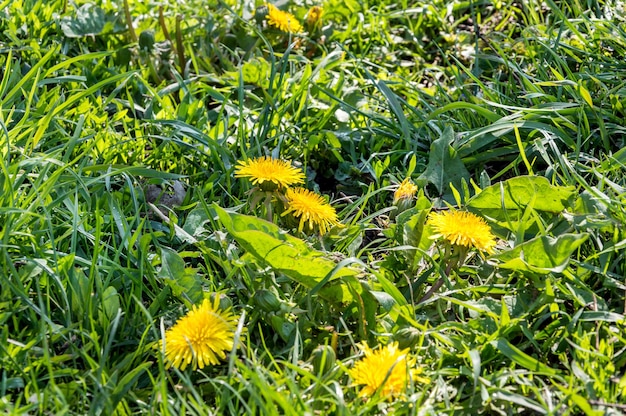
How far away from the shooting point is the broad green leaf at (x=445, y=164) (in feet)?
7.62

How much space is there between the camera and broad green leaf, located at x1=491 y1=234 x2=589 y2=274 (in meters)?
1.73

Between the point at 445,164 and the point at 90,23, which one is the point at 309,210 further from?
the point at 90,23

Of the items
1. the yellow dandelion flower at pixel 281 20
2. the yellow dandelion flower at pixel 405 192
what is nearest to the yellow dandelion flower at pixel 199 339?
the yellow dandelion flower at pixel 405 192

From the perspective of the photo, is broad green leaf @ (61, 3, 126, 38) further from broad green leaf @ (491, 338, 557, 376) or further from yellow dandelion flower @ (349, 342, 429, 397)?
broad green leaf @ (491, 338, 557, 376)

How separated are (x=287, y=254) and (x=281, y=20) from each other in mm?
1449

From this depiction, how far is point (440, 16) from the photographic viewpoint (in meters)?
3.27

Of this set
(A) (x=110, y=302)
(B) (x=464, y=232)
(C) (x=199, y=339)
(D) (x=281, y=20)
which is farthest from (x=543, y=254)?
(D) (x=281, y=20)

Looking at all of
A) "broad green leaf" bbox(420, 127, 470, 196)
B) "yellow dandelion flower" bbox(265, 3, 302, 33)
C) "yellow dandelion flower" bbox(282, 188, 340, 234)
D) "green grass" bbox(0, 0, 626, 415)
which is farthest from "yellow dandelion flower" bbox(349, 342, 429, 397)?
"yellow dandelion flower" bbox(265, 3, 302, 33)

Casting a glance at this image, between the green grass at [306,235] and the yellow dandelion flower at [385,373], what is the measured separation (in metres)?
0.03

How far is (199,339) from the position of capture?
1620mm

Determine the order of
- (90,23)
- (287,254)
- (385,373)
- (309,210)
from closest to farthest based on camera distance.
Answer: (385,373) < (287,254) < (309,210) < (90,23)

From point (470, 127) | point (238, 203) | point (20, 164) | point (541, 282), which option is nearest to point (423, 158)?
point (470, 127)

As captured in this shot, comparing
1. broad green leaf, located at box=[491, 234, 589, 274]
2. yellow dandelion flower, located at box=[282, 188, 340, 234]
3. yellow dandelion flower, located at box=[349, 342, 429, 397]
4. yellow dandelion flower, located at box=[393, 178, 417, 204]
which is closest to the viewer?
yellow dandelion flower, located at box=[349, 342, 429, 397]

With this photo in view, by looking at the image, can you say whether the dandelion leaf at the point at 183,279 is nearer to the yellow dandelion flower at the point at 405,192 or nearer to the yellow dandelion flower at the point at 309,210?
the yellow dandelion flower at the point at 309,210
